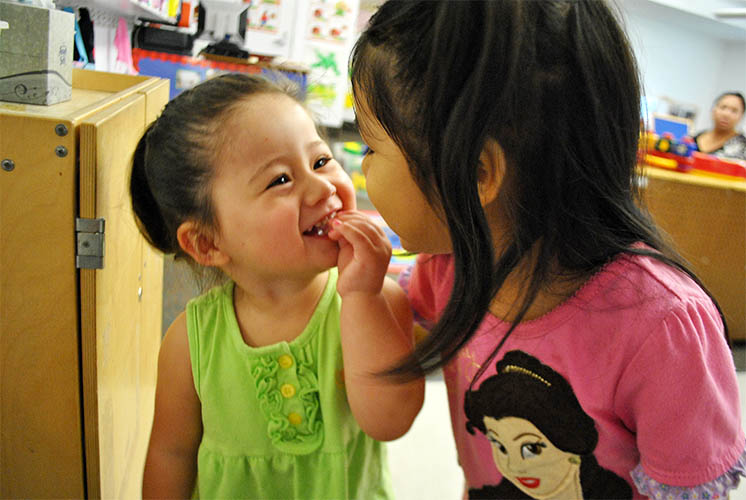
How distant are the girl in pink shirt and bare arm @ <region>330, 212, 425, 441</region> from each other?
52 mm

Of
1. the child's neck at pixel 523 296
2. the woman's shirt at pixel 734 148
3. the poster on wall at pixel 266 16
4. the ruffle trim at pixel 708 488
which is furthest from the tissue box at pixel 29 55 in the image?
the woman's shirt at pixel 734 148

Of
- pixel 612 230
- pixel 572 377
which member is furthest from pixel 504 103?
pixel 572 377

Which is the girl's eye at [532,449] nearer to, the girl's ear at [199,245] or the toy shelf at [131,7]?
the girl's ear at [199,245]

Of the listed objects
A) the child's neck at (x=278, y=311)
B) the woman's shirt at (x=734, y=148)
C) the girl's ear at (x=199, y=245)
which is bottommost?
the woman's shirt at (x=734, y=148)

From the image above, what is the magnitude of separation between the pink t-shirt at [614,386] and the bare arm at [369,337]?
0.13m

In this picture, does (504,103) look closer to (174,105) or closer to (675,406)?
(675,406)

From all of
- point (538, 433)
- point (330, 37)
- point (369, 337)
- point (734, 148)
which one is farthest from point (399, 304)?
point (734, 148)

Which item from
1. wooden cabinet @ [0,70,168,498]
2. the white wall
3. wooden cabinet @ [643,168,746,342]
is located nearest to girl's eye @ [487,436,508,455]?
wooden cabinet @ [0,70,168,498]

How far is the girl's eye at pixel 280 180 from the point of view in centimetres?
82

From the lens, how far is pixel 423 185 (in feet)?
2.31

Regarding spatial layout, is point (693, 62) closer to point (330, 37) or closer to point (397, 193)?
point (330, 37)

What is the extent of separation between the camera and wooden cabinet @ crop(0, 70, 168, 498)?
0.66 m

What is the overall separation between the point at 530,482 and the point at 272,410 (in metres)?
0.37

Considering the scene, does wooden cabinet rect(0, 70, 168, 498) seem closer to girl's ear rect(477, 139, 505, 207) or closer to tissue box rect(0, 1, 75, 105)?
tissue box rect(0, 1, 75, 105)
